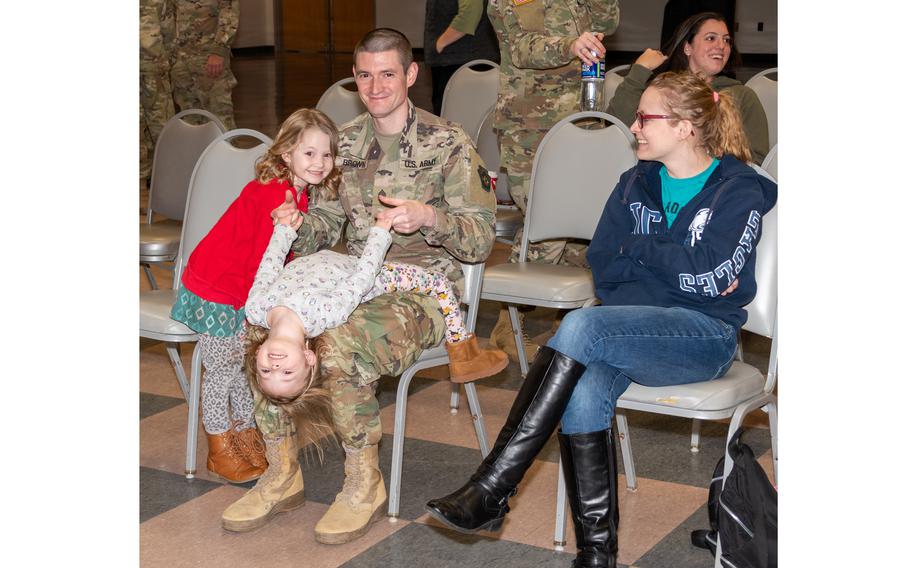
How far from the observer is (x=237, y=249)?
2.65m

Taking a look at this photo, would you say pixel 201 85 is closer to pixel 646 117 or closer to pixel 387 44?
pixel 387 44

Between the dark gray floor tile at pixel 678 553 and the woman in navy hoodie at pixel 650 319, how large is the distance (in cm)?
17

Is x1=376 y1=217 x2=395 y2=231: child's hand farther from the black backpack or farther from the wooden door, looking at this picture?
the wooden door

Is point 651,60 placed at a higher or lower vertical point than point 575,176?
higher

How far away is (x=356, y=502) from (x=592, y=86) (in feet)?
6.28

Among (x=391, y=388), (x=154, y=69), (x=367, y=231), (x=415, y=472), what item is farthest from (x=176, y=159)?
(x=154, y=69)

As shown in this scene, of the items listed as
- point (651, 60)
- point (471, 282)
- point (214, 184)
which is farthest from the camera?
point (651, 60)

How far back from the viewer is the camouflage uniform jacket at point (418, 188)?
8.61 ft

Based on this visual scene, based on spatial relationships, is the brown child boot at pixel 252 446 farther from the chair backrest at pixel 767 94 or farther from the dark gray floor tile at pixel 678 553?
the chair backrest at pixel 767 94

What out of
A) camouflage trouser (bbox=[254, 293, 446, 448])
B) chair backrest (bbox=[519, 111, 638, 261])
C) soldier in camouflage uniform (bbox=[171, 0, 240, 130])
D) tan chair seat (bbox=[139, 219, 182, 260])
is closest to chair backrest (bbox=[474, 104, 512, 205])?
chair backrest (bbox=[519, 111, 638, 261])

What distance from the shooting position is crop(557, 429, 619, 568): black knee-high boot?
6.97ft
